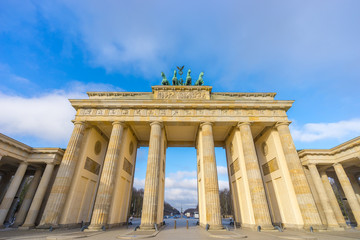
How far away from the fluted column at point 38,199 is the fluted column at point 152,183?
10.2 meters

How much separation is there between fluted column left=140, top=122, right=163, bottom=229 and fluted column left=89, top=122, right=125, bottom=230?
10.4 feet

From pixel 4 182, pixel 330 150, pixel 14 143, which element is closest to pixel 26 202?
pixel 14 143

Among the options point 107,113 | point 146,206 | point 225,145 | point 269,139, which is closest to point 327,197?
point 269,139

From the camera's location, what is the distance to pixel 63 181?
14.3 m

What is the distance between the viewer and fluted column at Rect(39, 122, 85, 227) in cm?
1313

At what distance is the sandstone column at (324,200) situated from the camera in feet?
45.6

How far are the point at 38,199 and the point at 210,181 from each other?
16.3 meters

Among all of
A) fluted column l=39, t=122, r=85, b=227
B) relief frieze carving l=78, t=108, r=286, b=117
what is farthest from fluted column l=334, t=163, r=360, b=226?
fluted column l=39, t=122, r=85, b=227

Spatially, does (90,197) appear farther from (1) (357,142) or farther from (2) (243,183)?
(1) (357,142)

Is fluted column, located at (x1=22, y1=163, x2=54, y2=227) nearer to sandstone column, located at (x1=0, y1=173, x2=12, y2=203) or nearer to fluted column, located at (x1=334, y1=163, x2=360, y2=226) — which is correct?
sandstone column, located at (x1=0, y1=173, x2=12, y2=203)

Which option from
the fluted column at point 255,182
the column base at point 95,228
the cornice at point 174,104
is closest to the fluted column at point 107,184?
the column base at point 95,228

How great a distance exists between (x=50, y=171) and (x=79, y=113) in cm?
662

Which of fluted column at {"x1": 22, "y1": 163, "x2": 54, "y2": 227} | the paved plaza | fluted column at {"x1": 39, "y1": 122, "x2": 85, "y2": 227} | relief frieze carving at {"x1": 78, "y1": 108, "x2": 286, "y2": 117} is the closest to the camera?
the paved plaza

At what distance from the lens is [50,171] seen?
1688 centimetres
